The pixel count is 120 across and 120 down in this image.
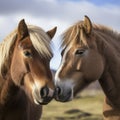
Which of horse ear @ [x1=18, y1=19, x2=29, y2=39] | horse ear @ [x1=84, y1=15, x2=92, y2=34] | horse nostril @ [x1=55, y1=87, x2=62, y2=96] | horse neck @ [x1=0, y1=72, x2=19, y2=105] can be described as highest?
horse ear @ [x1=84, y1=15, x2=92, y2=34]

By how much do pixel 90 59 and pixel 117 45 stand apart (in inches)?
27.7

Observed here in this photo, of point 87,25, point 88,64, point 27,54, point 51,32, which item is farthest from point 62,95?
point 51,32

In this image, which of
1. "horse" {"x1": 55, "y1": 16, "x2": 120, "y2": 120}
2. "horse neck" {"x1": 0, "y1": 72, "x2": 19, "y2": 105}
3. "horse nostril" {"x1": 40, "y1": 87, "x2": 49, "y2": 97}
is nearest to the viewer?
"horse nostril" {"x1": 40, "y1": 87, "x2": 49, "y2": 97}

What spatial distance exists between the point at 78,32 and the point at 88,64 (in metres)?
0.63

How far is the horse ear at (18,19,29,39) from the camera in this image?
9.05m

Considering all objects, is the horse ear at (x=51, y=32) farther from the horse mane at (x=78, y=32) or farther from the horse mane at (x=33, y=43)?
the horse mane at (x=78, y=32)

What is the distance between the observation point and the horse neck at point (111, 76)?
8945 millimetres

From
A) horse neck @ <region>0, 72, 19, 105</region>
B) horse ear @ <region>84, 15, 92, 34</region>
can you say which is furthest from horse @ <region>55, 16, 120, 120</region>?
horse neck @ <region>0, 72, 19, 105</region>

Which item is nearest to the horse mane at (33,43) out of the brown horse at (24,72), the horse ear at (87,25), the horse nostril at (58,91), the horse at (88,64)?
the brown horse at (24,72)

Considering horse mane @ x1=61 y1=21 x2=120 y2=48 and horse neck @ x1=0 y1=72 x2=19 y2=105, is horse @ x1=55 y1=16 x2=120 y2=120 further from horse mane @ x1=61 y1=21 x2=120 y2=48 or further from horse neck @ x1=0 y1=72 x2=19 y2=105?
horse neck @ x1=0 y1=72 x2=19 y2=105

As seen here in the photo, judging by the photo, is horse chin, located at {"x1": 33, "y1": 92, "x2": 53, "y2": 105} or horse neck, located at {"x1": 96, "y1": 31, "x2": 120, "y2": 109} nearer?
horse chin, located at {"x1": 33, "y1": 92, "x2": 53, "y2": 105}

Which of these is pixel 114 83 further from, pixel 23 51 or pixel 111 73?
pixel 23 51

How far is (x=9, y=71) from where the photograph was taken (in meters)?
9.25

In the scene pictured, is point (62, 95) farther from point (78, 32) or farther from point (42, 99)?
point (78, 32)
